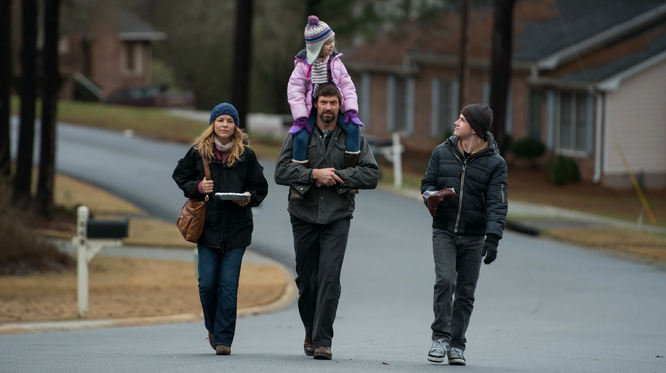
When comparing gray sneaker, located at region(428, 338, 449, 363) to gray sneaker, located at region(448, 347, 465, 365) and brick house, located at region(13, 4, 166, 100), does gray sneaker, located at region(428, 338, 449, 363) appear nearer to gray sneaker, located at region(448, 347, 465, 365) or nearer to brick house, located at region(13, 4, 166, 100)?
gray sneaker, located at region(448, 347, 465, 365)

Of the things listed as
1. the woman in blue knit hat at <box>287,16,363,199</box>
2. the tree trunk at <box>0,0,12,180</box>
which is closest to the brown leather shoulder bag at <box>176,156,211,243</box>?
the woman in blue knit hat at <box>287,16,363,199</box>

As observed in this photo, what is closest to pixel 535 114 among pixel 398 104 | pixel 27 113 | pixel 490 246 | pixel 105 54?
pixel 398 104

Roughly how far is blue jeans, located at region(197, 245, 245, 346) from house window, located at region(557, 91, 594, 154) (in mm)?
22913

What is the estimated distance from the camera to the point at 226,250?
7062 millimetres

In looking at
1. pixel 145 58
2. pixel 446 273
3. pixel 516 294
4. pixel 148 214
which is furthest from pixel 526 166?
pixel 145 58

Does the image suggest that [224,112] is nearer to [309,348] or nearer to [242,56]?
[309,348]

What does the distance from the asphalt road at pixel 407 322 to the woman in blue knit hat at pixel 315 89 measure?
61.2 inches

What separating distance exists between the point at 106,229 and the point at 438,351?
5727 millimetres

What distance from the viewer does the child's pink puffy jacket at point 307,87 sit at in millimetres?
6973

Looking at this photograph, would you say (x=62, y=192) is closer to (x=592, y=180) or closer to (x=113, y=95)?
(x=592, y=180)

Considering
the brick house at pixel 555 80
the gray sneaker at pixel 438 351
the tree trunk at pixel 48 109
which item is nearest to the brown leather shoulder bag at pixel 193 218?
the gray sneaker at pixel 438 351

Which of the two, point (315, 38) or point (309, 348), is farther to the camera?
point (309, 348)

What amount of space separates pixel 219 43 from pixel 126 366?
53514mm

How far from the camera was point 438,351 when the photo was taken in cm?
672
